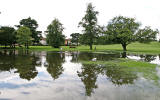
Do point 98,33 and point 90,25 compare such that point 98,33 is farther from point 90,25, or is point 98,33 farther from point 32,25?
point 32,25

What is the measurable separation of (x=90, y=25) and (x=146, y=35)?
19.7m

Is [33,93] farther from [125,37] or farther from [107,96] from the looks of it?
[125,37]

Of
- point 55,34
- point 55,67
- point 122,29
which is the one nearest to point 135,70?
point 55,67

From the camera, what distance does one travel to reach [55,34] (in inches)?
2781

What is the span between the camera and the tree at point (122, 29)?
167 feet

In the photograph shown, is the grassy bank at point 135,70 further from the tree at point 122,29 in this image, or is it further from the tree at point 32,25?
the tree at point 32,25

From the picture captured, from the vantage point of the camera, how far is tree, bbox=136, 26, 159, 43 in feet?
171

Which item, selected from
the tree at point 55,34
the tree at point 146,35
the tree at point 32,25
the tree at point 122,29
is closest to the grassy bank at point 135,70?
the tree at point 122,29

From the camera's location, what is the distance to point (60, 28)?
2884 inches

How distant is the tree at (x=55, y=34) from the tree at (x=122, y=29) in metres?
24.4

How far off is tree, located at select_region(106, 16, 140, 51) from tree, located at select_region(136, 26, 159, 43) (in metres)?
2.02

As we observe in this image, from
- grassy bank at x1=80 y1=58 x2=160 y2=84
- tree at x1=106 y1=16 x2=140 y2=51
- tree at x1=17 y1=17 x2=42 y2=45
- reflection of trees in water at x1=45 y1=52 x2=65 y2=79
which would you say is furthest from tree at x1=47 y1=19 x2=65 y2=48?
grassy bank at x1=80 y1=58 x2=160 y2=84

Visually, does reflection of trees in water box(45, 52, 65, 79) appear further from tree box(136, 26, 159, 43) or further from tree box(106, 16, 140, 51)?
tree box(136, 26, 159, 43)

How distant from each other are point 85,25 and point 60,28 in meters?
18.3
